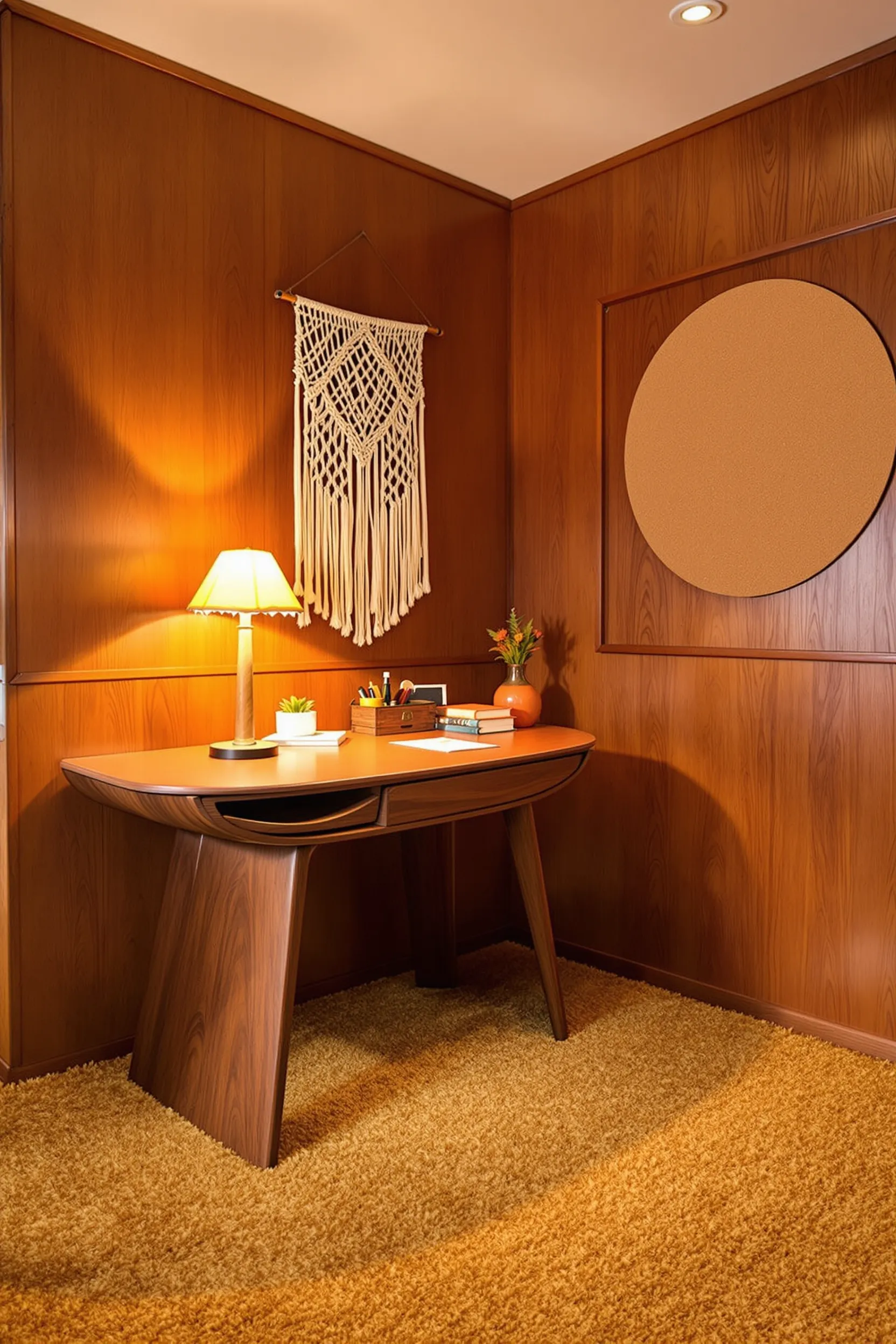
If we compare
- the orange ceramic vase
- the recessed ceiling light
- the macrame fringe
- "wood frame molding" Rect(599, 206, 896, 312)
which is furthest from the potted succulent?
the recessed ceiling light

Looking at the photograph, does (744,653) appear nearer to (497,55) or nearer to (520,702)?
(520,702)

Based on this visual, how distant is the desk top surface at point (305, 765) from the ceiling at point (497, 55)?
5.63ft

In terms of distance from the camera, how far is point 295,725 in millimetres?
2527

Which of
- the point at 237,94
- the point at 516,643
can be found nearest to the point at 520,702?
the point at 516,643

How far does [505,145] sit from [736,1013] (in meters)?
2.59

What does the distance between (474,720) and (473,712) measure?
3cm

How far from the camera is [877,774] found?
251 centimetres

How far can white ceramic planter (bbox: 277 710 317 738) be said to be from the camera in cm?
253

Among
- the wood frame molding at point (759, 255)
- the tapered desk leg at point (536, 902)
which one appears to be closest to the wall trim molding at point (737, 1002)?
the tapered desk leg at point (536, 902)

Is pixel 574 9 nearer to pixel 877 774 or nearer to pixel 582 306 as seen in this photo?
pixel 582 306

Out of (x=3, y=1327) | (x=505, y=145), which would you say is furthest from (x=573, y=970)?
(x=505, y=145)

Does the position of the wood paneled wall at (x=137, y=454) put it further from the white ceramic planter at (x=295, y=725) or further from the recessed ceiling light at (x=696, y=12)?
the recessed ceiling light at (x=696, y=12)

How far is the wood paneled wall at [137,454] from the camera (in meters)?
2.33

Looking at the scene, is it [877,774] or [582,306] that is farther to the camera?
[582,306]
